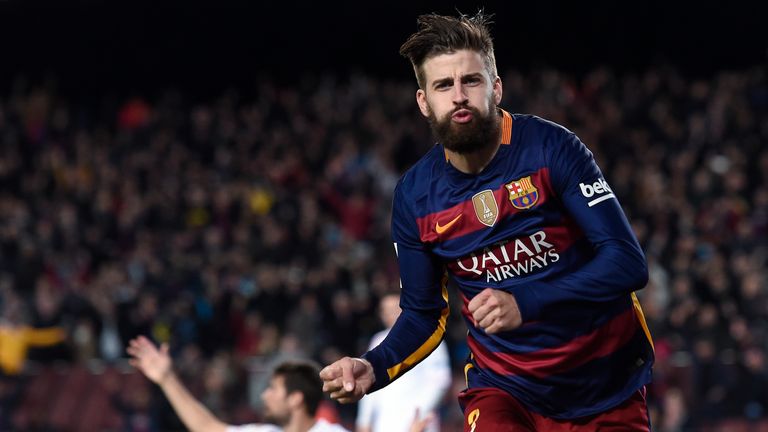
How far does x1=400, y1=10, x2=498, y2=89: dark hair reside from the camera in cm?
432

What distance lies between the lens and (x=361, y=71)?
24516mm

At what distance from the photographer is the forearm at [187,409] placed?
689 cm

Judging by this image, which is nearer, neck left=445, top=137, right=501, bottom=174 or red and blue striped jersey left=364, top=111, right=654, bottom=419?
red and blue striped jersey left=364, top=111, right=654, bottom=419

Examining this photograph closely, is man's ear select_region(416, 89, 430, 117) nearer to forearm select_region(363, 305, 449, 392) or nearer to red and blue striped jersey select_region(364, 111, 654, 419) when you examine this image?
red and blue striped jersey select_region(364, 111, 654, 419)

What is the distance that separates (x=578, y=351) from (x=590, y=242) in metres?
0.41

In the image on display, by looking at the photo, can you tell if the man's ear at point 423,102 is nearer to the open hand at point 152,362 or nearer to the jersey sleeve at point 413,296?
the jersey sleeve at point 413,296

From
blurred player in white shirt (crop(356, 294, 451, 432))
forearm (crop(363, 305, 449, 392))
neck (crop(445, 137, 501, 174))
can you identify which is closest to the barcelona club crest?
neck (crop(445, 137, 501, 174))

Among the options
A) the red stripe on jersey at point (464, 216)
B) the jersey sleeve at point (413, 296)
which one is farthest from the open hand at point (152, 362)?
the red stripe on jersey at point (464, 216)

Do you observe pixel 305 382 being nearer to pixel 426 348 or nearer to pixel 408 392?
pixel 408 392

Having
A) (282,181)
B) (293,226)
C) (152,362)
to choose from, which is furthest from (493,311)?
(282,181)

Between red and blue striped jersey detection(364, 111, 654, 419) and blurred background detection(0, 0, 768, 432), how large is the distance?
5.56 metres

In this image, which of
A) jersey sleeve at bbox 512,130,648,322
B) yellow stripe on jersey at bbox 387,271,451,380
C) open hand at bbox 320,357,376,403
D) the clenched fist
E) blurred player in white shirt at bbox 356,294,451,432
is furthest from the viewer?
blurred player in white shirt at bbox 356,294,451,432

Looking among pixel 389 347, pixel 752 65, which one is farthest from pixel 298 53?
pixel 389 347

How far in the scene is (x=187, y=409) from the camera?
6934 mm
